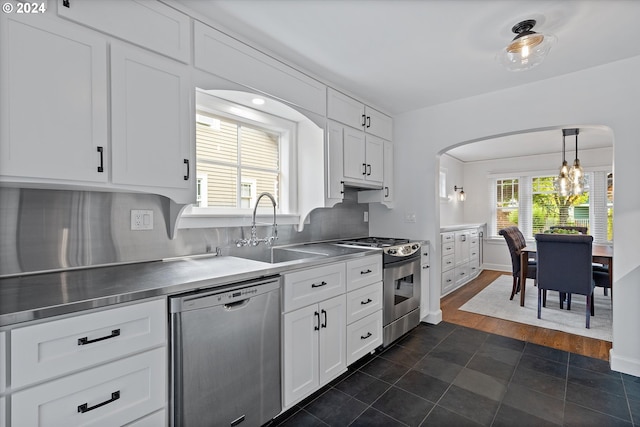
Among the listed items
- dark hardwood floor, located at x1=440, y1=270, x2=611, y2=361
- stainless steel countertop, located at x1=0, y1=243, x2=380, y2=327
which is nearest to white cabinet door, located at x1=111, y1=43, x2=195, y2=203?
stainless steel countertop, located at x1=0, y1=243, x2=380, y2=327

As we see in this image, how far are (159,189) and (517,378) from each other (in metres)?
2.76

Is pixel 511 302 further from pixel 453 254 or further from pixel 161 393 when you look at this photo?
pixel 161 393

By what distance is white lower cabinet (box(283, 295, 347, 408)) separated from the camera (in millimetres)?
1795

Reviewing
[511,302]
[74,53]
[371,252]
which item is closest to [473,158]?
[511,302]

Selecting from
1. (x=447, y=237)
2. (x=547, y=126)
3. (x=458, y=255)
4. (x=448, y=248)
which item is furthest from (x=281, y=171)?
(x=458, y=255)

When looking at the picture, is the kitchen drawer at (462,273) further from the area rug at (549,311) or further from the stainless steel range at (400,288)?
the stainless steel range at (400,288)

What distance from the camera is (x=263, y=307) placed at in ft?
5.34

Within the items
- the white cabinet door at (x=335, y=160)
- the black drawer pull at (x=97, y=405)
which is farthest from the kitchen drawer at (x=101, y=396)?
the white cabinet door at (x=335, y=160)

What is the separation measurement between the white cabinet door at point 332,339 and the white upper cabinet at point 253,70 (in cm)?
156

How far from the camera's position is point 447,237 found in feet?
14.2

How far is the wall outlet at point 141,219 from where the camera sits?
1756 millimetres

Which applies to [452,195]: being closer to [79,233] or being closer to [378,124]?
[378,124]

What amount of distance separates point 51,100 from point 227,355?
1.39 metres

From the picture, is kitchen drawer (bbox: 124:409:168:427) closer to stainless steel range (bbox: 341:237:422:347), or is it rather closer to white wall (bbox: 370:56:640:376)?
stainless steel range (bbox: 341:237:422:347)
